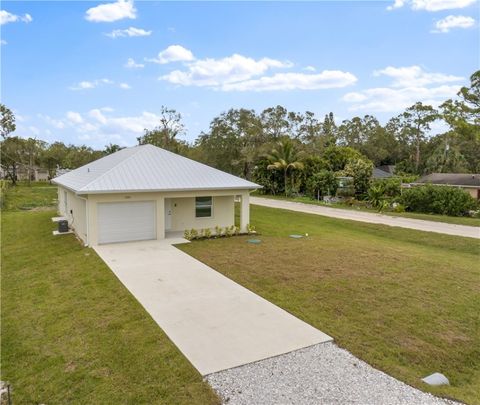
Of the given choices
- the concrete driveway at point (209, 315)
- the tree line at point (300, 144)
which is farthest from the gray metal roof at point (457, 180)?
the concrete driveway at point (209, 315)

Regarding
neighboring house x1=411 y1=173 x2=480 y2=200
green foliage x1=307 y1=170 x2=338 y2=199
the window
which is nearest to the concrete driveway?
the window

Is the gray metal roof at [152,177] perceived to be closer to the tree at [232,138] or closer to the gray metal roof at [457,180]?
the tree at [232,138]

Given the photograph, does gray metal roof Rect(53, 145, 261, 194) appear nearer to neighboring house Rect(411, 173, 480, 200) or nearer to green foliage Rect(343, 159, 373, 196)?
green foliage Rect(343, 159, 373, 196)

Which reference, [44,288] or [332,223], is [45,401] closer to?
[44,288]

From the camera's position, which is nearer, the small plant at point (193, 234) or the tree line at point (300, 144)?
the small plant at point (193, 234)

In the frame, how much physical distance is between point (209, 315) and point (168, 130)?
3951cm

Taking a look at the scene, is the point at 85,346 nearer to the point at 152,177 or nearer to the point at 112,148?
the point at 152,177

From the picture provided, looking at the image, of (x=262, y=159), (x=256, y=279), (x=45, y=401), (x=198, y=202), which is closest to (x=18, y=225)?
(x=198, y=202)

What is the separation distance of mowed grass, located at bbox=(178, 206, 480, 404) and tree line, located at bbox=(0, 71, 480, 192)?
53.4ft

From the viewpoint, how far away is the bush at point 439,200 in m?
23.5

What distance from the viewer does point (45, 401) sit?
452cm

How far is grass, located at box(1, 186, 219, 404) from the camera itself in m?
4.66

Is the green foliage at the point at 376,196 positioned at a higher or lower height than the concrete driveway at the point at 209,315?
higher

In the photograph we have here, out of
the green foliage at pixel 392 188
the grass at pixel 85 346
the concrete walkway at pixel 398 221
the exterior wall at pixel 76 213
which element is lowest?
the grass at pixel 85 346
